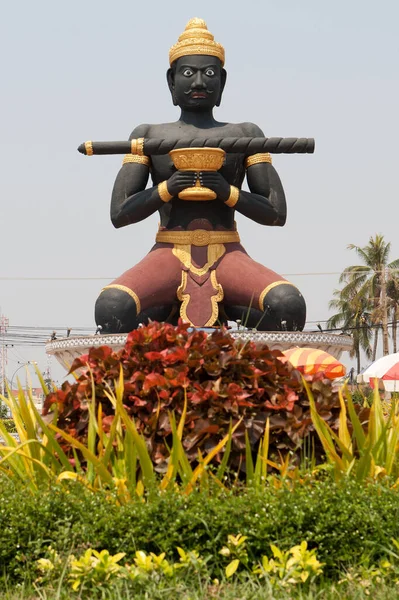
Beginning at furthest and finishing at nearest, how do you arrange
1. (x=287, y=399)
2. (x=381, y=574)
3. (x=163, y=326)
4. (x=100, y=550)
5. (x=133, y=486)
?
(x=163, y=326)
(x=287, y=399)
(x=133, y=486)
(x=100, y=550)
(x=381, y=574)

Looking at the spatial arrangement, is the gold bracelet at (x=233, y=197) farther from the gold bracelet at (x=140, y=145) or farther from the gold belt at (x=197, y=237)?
the gold bracelet at (x=140, y=145)

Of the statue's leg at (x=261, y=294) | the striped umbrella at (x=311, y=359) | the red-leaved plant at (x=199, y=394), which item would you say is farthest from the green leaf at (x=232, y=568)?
the statue's leg at (x=261, y=294)

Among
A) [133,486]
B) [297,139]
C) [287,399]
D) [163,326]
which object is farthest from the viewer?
[297,139]

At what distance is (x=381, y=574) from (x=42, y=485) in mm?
1499

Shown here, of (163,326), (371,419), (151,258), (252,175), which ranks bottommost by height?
(371,419)

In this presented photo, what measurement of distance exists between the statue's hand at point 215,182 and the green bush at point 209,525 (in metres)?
6.59

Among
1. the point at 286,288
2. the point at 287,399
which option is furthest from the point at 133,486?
the point at 286,288

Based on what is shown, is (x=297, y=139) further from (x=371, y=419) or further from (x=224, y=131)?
(x=371, y=419)

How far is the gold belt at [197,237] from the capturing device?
1050 cm

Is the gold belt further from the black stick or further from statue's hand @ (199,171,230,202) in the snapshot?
the black stick

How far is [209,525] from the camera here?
11.9ft

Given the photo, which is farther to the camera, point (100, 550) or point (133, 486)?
point (133, 486)

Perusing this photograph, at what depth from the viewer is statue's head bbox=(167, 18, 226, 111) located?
1034 cm

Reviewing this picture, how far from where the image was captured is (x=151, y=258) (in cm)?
1052
